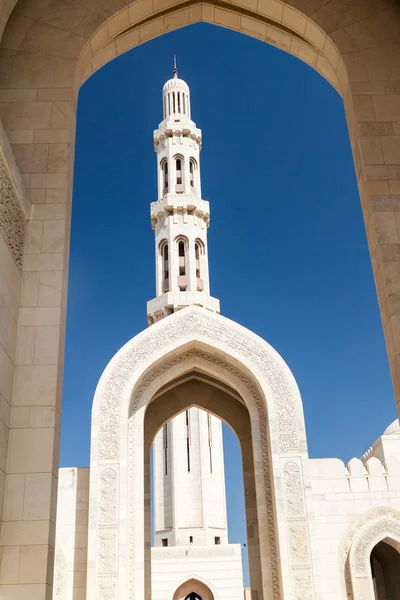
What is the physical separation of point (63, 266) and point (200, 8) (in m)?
2.80

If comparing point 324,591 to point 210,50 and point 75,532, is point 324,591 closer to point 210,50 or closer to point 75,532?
point 75,532

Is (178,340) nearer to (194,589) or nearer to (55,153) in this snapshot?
(55,153)

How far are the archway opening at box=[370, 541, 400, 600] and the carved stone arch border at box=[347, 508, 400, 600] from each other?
6.84ft

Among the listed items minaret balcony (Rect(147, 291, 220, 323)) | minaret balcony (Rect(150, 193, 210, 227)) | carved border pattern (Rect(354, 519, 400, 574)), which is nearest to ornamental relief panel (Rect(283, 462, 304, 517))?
carved border pattern (Rect(354, 519, 400, 574))

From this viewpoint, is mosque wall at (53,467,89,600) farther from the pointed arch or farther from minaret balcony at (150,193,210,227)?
minaret balcony at (150,193,210,227)

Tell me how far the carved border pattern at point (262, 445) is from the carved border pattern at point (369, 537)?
4.27 feet

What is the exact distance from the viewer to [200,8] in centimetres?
547

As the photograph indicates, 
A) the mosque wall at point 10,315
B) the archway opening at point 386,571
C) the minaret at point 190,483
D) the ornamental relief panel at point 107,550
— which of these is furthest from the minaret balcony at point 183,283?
the mosque wall at point 10,315

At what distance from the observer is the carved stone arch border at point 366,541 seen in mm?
9586

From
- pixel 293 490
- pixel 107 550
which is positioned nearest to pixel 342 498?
pixel 293 490

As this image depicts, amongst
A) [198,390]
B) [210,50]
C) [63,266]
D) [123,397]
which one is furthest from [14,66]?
[210,50]

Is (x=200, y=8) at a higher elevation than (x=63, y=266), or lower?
higher

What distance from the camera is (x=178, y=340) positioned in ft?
34.9

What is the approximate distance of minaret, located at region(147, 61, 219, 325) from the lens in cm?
1470
